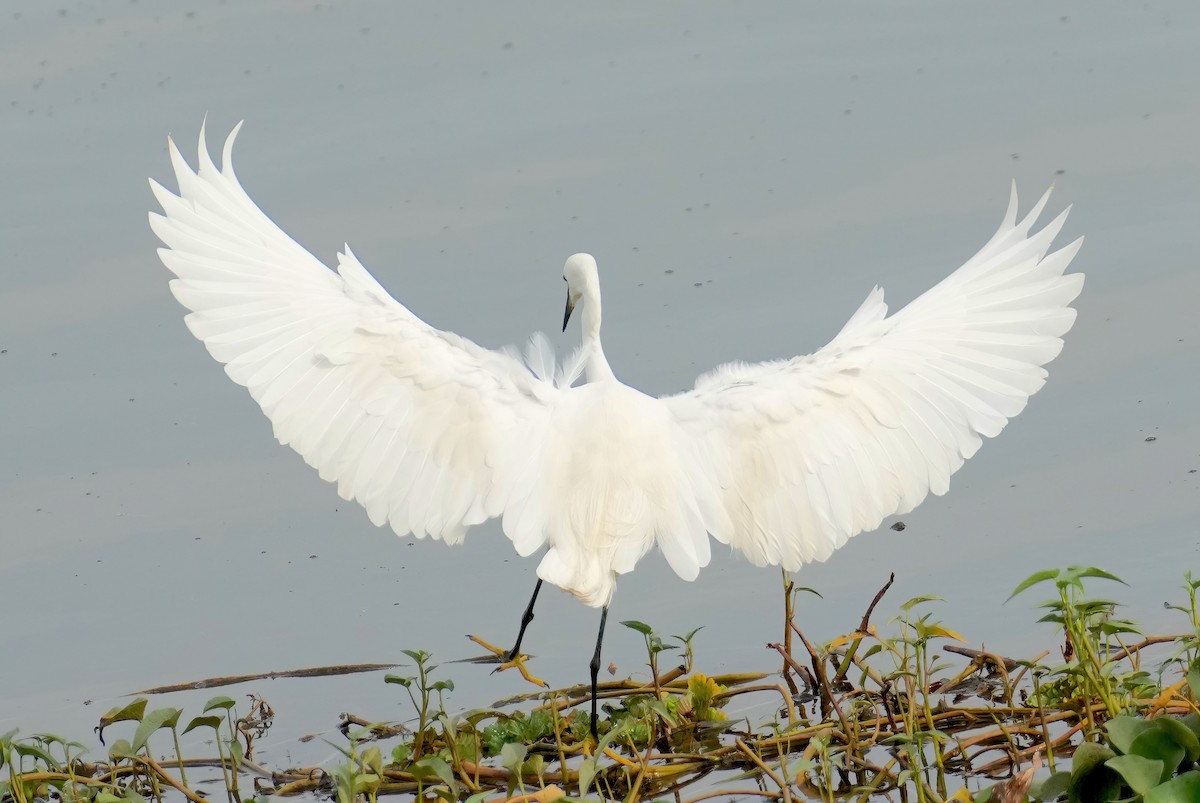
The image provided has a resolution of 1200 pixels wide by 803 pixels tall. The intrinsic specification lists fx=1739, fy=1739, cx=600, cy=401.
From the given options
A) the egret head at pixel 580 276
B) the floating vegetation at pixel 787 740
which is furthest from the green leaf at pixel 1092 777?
the egret head at pixel 580 276

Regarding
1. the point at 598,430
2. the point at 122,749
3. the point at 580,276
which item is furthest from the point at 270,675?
the point at 580,276

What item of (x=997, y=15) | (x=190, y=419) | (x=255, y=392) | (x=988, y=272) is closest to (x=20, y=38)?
(x=190, y=419)

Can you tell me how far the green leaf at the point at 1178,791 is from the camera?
152 inches

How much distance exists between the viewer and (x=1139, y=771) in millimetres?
3883

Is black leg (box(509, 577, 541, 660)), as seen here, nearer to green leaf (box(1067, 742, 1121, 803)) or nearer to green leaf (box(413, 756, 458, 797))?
green leaf (box(413, 756, 458, 797))

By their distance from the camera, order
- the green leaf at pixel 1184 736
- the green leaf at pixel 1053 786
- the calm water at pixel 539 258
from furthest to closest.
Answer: the calm water at pixel 539 258, the green leaf at pixel 1053 786, the green leaf at pixel 1184 736

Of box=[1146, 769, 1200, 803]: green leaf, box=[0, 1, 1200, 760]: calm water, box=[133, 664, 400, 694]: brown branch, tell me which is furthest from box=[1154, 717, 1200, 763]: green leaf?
box=[133, 664, 400, 694]: brown branch

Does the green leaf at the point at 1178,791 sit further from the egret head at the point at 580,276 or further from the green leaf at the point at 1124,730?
the egret head at the point at 580,276

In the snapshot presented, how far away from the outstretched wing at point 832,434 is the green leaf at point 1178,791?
1.76 meters

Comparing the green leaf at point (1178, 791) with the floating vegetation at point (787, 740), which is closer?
the green leaf at point (1178, 791)

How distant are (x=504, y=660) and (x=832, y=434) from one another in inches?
53.3

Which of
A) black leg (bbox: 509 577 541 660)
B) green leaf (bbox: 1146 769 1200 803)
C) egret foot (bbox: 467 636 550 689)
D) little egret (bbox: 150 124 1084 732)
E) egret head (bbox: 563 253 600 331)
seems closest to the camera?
green leaf (bbox: 1146 769 1200 803)

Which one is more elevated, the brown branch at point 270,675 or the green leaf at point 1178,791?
the brown branch at point 270,675

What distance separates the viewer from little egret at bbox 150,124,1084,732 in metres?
5.46
